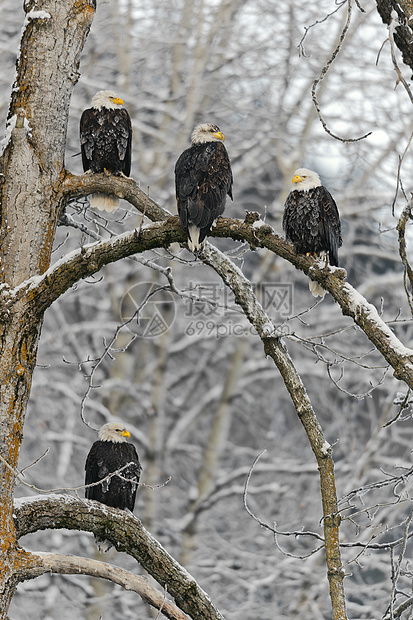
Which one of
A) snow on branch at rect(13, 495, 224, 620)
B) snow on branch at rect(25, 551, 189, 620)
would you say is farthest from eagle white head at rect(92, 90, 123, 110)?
snow on branch at rect(25, 551, 189, 620)

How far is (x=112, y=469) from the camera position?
473 cm

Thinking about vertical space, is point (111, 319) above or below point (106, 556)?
above

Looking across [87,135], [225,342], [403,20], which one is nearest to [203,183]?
[87,135]

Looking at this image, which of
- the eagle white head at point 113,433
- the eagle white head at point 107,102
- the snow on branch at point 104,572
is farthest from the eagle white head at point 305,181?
the snow on branch at point 104,572

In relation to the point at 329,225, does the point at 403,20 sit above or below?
below

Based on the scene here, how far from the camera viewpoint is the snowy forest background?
900 centimetres

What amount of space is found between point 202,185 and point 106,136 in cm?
92

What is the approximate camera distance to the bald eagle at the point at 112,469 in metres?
4.64

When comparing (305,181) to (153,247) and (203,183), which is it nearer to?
(203,183)

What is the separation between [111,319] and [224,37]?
4139 mm

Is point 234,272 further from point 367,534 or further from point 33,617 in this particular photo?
point 33,617

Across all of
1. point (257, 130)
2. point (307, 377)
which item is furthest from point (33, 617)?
point (257, 130)

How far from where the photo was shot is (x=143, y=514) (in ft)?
31.5

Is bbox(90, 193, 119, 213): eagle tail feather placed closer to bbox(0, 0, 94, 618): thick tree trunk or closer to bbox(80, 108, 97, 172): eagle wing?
bbox(80, 108, 97, 172): eagle wing
